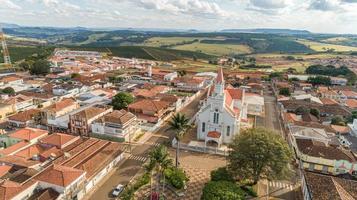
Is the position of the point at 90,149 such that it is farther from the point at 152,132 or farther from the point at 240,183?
the point at 240,183

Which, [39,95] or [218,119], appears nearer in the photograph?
[218,119]

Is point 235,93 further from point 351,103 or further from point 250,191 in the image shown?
point 351,103

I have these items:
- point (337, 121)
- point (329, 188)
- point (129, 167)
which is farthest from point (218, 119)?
point (337, 121)

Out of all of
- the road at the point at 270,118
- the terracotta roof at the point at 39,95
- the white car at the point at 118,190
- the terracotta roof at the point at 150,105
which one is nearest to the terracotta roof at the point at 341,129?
the road at the point at 270,118

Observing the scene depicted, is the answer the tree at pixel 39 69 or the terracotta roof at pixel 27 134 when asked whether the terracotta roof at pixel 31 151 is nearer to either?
the terracotta roof at pixel 27 134

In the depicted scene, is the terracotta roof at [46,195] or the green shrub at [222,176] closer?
the terracotta roof at [46,195]

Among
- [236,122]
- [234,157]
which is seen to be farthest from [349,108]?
[234,157]
